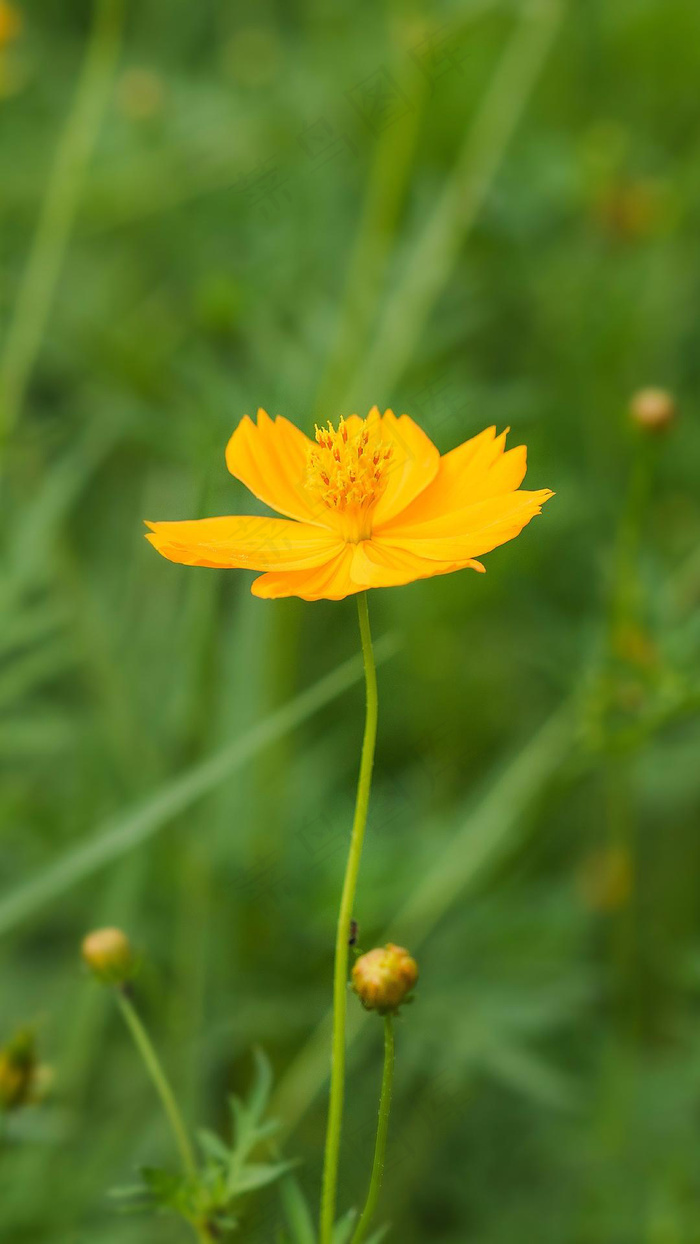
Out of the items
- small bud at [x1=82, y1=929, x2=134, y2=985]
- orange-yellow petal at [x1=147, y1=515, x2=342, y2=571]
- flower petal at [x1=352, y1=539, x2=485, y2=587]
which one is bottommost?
small bud at [x1=82, y1=929, x2=134, y2=985]

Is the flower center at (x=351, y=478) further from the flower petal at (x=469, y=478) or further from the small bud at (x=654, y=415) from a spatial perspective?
the small bud at (x=654, y=415)

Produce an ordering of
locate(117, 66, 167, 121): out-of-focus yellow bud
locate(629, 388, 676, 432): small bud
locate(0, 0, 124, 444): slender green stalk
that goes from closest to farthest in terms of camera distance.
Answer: locate(629, 388, 676, 432): small bud < locate(0, 0, 124, 444): slender green stalk < locate(117, 66, 167, 121): out-of-focus yellow bud

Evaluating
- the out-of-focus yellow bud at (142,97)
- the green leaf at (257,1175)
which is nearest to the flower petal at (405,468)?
the green leaf at (257,1175)

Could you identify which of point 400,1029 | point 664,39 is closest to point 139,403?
point 400,1029

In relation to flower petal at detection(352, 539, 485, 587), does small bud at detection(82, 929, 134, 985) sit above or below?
below

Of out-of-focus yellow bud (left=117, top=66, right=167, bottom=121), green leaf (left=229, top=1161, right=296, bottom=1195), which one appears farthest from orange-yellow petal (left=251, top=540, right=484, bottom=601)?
out-of-focus yellow bud (left=117, top=66, right=167, bottom=121)

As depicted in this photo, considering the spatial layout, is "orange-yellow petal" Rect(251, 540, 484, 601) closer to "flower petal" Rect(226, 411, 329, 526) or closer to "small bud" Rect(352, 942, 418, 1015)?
"flower petal" Rect(226, 411, 329, 526)

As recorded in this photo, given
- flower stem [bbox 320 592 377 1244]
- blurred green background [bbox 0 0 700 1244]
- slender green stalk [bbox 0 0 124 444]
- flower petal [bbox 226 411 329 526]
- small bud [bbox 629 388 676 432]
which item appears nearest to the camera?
flower stem [bbox 320 592 377 1244]
